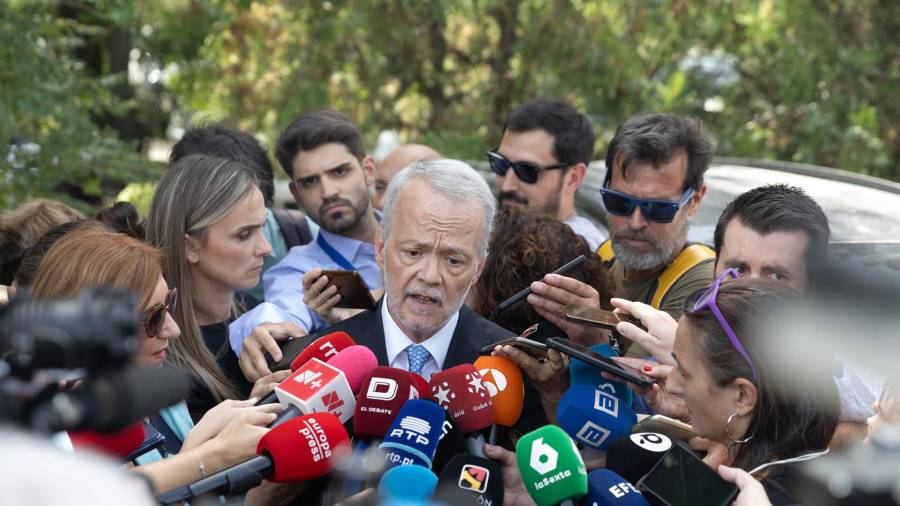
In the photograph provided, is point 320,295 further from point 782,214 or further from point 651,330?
point 782,214

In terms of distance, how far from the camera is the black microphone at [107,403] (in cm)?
148

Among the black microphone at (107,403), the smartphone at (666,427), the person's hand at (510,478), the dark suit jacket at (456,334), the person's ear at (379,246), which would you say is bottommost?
the person's hand at (510,478)

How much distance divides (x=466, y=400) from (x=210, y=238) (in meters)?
1.56

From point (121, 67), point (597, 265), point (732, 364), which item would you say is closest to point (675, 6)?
point (121, 67)

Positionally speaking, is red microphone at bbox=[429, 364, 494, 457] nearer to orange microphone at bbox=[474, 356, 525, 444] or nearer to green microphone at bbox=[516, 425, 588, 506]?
orange microphone at bbox=[474, 356, 525, 444]

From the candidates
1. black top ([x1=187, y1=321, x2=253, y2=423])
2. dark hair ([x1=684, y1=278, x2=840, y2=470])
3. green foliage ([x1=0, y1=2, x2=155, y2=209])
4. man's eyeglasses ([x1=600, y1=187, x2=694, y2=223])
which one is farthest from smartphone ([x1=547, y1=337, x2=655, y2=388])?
green foliage ([x1=0, y1=2, x2=155, y2=209])

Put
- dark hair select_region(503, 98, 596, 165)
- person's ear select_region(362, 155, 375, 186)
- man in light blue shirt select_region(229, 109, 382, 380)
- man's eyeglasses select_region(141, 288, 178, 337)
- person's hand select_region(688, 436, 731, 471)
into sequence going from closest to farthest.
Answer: person's hand select_region(688, 436, 731, 471) < man's eyeglasses select_region(141, 288, 178, 337) < man in light blue shirt select_region(229, 109, 382, 380) < dark hair select_region(503, 98, 596, 165) < person's ear select_region(362, 155, 375, 186)

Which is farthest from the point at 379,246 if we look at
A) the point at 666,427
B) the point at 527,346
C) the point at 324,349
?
the point at 666,427

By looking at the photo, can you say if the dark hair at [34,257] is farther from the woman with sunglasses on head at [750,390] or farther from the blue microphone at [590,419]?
the woman with sunglasses on head at [750,390]

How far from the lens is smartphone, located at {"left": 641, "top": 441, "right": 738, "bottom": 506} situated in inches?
93.8

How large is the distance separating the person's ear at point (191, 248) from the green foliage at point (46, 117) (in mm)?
2860

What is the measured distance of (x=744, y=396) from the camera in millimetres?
2615

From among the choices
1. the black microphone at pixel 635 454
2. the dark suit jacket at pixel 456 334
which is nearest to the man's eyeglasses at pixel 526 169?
the dark suit jacket at pixel 456 334

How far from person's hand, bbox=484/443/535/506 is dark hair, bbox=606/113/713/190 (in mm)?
1900
